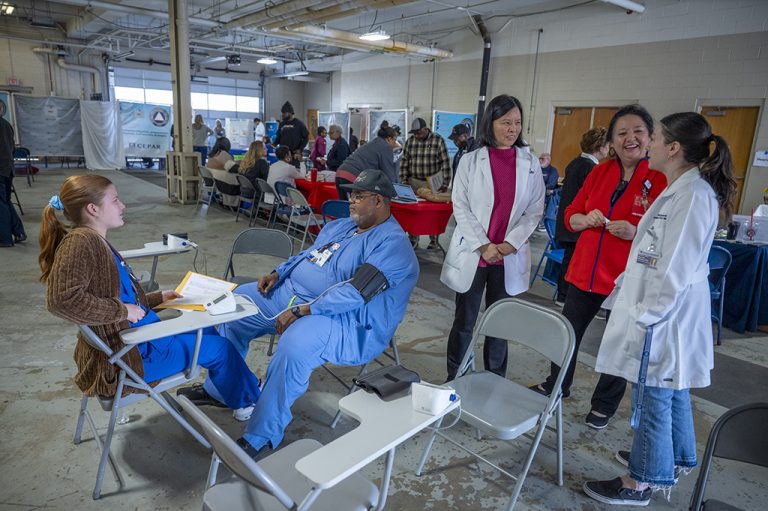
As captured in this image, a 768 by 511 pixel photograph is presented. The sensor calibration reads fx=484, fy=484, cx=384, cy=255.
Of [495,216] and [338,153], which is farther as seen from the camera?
[338,153]

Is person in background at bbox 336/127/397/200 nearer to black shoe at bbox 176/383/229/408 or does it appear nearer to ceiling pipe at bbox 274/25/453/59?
black shoe at bbox 176/383/229/408

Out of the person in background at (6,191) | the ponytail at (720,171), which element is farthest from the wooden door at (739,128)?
the person in background at (6,191)

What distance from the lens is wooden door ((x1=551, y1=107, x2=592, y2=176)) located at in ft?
28.1

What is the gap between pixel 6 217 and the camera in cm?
510

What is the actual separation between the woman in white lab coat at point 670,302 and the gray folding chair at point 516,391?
0.60 ft

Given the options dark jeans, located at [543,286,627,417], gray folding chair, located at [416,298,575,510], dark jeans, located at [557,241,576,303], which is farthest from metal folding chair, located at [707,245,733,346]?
gray folding chair, located at [416,298,575,510]

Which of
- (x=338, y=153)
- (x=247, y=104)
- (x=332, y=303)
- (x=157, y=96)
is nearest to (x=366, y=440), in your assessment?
(x=332, y=303)

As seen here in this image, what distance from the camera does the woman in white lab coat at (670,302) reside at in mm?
1539

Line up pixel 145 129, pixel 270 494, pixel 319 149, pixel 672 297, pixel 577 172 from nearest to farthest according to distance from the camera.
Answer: pixel 270 494 < pixel 672 297 < pixel 577 172 < pixel 319 149 < pixel 145 129

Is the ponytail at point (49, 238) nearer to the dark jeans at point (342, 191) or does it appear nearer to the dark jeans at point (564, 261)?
the dark jeans at point (564, 261)

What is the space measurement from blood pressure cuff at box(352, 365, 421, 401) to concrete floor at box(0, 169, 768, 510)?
69 cm

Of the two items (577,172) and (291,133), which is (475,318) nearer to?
(577,172)

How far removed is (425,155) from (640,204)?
3561 millimetres

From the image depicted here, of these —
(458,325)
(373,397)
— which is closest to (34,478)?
(373,397)
